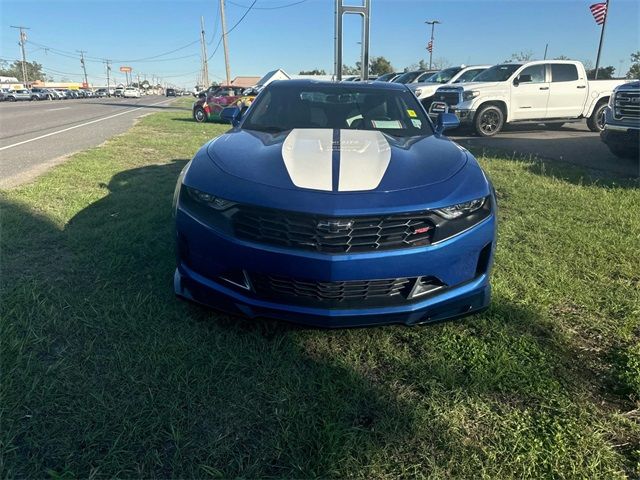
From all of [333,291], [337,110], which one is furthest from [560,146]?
[333,291]

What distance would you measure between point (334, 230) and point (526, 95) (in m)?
11.9

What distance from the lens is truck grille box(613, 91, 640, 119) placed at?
22.7ft

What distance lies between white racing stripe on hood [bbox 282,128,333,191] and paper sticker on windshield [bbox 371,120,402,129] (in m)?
0.60

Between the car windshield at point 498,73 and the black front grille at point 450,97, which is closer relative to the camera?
the black front grille at point 450,97

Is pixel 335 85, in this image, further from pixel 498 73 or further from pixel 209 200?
pixel 498 73

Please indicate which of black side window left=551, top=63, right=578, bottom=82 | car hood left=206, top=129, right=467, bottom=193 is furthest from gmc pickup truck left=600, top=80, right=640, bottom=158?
car hood left=206, top=129, right=467, bottom=193

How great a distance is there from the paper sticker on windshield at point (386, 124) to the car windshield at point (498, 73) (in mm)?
9992

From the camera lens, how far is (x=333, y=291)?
2.11 meters

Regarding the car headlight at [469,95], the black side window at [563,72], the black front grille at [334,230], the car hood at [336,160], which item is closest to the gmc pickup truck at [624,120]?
the car headlight at [469,95]

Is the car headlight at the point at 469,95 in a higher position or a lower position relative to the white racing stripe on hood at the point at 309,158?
higher

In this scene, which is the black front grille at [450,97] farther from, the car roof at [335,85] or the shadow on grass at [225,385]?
the shadow on grass at [225,385]

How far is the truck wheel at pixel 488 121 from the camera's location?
11.8 meters

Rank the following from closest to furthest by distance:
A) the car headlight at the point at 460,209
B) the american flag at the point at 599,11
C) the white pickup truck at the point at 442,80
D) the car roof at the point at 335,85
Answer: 1. the car headlight at the point at 460,209
2. the car roof at the point at 335,85
3. the white pickup truck at the point at 442,80
4. the american flag at the point at 599,11

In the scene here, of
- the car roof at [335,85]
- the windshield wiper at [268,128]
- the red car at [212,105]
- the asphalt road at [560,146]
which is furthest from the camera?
the red car at [212,105]
